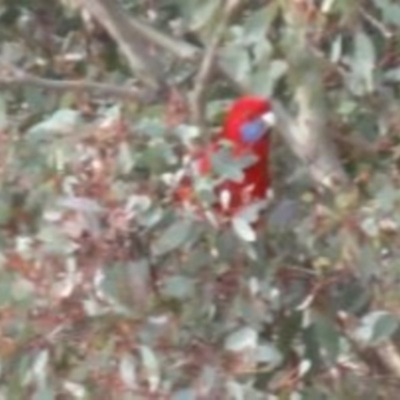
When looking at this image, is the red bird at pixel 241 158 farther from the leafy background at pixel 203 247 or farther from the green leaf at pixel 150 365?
the green leaf at pixel 150 365

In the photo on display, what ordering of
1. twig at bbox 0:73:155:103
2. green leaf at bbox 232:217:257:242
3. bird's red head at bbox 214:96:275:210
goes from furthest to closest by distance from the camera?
twig at bbox 0:73:155:103, bird's red head at bbox 214:96:275:210, green leaf at bbox 232:217:257:242

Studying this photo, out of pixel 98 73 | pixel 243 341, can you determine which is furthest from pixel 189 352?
pixel 98 73

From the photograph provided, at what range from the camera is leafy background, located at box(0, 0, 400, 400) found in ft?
6.44

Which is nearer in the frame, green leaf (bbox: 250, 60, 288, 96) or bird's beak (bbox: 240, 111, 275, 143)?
green leaf (bbox: 250, 60, 288, 96)

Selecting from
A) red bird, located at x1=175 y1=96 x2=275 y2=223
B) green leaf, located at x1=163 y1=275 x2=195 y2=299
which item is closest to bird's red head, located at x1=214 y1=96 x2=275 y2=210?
red bird, located at x1=175 y1=96 x2=275 y2=223

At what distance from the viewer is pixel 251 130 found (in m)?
2.13

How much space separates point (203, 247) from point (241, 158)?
122 millimetres

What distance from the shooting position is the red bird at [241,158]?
6.48 ft

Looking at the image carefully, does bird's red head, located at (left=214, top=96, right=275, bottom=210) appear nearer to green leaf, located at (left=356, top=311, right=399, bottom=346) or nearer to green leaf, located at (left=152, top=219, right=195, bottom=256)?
green leaf, located at (left=152, top=219, right=195, bottom=256)

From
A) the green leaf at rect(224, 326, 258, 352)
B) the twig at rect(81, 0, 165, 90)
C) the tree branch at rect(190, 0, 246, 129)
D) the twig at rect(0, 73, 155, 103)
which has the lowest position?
the green leaf at rect(224, 326, 258, 352)

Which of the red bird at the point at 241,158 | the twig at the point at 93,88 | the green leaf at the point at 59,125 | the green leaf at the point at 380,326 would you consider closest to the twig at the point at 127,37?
the twig at the point at 93,88

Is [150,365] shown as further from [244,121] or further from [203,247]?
[244,121]

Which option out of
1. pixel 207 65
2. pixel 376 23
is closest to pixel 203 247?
pixel 207 65

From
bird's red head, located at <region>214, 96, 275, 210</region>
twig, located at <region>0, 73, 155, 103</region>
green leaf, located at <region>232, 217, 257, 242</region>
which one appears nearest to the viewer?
green leaf, located at <region>232, 217, 257, 242</region>
